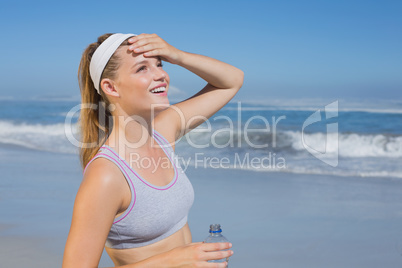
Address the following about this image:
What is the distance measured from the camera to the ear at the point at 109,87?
250 centimetres

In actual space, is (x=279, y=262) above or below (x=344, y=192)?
below

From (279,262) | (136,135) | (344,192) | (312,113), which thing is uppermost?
(312,113)

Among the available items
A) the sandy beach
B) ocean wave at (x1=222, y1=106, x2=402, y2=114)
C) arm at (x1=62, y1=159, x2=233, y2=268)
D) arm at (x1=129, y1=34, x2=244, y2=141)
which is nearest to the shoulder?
Answer: arm at (x1=62, y1=159, x2=233, y2=268)

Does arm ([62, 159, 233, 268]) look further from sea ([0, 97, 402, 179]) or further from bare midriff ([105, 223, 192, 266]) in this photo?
sea ([0, 97, 402, 179])

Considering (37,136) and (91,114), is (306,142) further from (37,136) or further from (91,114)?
(91,114)

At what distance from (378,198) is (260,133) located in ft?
25.2

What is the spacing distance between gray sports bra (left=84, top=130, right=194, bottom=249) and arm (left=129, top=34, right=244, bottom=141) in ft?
1.56

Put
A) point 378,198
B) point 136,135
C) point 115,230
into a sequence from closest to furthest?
1. point 115,230
2. point 136,135
3. point 378,198

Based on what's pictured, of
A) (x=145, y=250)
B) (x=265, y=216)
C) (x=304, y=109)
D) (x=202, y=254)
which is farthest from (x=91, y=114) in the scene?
(x=304, y=109)

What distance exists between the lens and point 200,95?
3.21m

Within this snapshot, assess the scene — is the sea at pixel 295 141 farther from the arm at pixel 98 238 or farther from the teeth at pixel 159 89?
the arm at pixel 98 238

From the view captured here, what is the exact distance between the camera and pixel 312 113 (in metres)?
21.5

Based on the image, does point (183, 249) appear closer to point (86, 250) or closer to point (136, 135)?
point (86, 250)

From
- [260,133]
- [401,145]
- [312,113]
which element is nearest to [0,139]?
[260,133]
